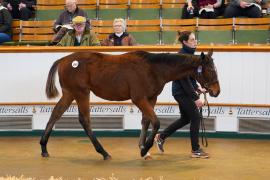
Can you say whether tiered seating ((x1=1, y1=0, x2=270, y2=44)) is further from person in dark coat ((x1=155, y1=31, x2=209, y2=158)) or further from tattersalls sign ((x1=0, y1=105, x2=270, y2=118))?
person in dark coat ((x1=155, y1=31, x2=209, y2=158))

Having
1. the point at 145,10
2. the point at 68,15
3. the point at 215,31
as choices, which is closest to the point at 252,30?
the point at 215,31

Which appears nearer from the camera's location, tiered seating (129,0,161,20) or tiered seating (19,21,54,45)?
tiered seating (19,21,54,45)

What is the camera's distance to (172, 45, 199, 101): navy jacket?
9539 millimetres

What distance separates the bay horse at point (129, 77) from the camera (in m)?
9.39

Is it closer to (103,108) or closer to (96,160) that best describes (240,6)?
(103,108)

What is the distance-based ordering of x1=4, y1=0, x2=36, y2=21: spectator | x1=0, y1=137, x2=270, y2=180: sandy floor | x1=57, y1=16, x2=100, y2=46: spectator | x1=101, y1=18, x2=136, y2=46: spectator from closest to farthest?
x1=0, y1=137, x2=270, y2=180: sandy floor < x1=57, y1=16, x2=100, y2=46: spectator < x1=101, y1=18, x2=136, y2=46: spectator < x1=4, y1=0, x2=36, y2=21: spectator

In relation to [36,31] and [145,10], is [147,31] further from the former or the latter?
Answer: [36,31]

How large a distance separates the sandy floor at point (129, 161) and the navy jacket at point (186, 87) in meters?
0.94

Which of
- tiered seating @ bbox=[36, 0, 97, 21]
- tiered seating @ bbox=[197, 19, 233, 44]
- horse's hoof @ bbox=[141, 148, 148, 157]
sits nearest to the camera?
horse's hoof @ bbox=[141, 148, 148, 157]

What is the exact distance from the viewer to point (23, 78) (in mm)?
11719

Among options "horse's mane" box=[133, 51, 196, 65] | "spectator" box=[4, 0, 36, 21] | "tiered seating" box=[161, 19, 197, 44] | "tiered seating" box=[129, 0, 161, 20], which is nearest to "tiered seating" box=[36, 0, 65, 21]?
"spectator" box=[4, 0, 36, 21]

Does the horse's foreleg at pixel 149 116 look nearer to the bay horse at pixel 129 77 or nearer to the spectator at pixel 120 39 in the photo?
the bay horse at pixel 129 77

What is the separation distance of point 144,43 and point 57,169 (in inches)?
212

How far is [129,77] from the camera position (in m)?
9.55
